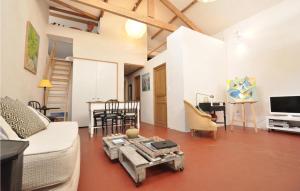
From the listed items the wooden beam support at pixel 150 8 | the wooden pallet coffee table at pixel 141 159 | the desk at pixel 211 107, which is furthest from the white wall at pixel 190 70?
the wooden pallet coffee table at pixel 141 159

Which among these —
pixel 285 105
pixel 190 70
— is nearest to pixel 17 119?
pixel 190 70

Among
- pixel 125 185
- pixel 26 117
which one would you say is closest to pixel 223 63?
pixel 125 185

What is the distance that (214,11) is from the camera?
15.3 ft

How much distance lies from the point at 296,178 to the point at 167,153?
1277mm

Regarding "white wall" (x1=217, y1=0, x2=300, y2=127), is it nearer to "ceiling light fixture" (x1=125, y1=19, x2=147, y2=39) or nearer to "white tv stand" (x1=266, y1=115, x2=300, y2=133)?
"white tv stand" (x1=266, y1=115, x2=300, y2=133)

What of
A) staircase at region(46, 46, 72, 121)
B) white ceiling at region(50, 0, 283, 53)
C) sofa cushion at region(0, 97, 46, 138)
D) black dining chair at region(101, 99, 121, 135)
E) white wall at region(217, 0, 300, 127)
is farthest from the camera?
staircase at region(46, 46, 72, 121)

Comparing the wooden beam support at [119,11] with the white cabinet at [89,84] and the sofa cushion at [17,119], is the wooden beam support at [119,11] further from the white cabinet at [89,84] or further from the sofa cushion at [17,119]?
the sofa cushion at [17,119]

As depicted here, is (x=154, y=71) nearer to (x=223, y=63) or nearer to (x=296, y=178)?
(x=223, y=63)

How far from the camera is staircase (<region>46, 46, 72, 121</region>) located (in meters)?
5.60

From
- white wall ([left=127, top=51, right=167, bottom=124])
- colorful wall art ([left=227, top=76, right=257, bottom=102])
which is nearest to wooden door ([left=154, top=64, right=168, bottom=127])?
white wall ([left=127, top=51, right=167, bottom=124])

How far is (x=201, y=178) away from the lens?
4.89 ft

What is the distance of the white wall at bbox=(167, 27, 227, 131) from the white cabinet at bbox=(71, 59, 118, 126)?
2327 millimetres

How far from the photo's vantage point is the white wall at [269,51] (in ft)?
11.5

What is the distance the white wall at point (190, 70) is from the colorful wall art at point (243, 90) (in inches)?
20.6
